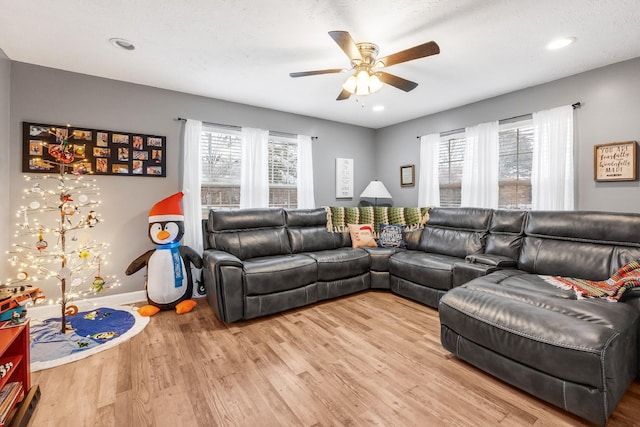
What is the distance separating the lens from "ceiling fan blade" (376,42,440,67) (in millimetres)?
1879

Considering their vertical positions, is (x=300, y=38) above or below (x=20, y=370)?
above

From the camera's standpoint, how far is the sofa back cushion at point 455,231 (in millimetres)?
3293

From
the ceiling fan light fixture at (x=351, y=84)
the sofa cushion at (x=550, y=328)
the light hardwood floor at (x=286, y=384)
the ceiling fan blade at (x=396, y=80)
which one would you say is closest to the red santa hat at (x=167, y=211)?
the light hardwood floor at (x=286, y=384)

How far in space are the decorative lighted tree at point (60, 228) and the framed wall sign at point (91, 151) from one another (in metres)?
0.02

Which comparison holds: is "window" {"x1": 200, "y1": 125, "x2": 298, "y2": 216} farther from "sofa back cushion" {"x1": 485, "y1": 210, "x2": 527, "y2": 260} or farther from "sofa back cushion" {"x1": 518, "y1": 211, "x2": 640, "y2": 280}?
"sofa back cushion" {"x1": 518, "y1": 211, "x2": 640, "y2": 280}

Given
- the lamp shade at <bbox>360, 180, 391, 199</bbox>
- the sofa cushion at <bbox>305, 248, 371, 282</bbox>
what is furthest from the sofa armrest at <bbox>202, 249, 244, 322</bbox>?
the lamp shade at <bbox>360, 180, 391, 199</bbox>

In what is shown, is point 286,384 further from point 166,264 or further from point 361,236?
point 361,236

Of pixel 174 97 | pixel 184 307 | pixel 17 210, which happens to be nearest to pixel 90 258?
pixel 17 210

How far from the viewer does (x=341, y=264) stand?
10.9 feet

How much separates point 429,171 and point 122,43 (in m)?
3.99

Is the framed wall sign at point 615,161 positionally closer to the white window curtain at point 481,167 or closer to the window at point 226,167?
the white window curtain at point 481,167

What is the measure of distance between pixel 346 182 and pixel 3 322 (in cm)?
425

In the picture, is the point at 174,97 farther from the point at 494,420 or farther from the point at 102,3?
the point at 494,420

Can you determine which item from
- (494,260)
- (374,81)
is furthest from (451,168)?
(374,81)
